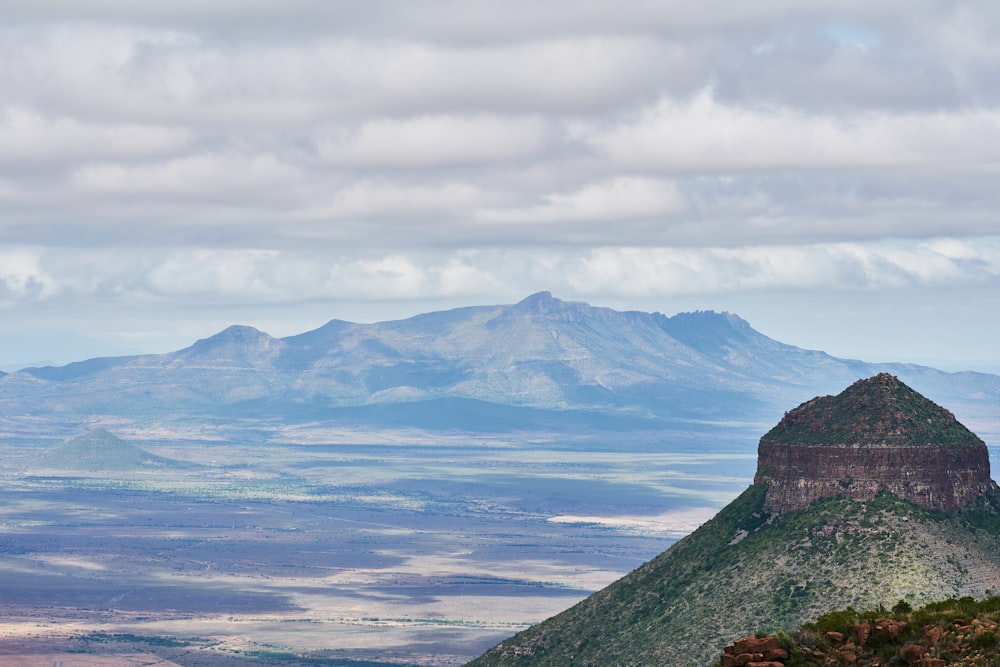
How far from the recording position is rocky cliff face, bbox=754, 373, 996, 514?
13612cm

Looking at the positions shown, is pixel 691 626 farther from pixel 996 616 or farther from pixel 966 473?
pixel 996 616

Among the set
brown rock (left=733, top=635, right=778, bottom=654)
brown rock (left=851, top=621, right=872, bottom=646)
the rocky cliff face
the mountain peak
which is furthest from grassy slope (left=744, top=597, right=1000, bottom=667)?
the mountain peak

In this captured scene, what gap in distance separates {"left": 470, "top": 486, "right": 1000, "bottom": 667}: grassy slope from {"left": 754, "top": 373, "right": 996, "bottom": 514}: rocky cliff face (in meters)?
1.38

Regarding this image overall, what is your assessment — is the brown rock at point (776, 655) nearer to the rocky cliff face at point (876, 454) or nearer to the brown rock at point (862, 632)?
the brown rock at point (862, 632)

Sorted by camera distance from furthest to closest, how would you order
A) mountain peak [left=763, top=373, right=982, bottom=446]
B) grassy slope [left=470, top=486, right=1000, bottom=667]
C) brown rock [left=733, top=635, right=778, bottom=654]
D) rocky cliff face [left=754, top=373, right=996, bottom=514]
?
mountain peak [left=763, top=373, right=982, bottom=446], rocky cliff face [left=754, top=373, right=996, bottom=514], grassy slope [left=470, top=486, right=1000, bottom=667], brown rock [left=733, top=635, right=778, bottom=654]

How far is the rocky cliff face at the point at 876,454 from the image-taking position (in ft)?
447

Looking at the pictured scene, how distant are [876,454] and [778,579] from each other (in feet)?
42.4

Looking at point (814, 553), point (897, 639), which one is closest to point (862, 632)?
point (897, 639)

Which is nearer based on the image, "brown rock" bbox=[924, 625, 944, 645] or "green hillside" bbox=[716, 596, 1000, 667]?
"green hillside" bbox=[716, 596, 1000, 667]

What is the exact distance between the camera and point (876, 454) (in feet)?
447

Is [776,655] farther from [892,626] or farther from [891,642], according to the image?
[892,626]

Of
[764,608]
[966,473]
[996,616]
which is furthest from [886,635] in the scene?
[966,473]

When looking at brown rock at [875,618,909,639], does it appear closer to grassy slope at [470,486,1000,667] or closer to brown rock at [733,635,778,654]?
brown rock at [733,635,778,654]

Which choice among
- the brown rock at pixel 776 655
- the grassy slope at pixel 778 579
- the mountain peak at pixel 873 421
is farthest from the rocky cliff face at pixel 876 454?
the brown rock at pixel 776 655
